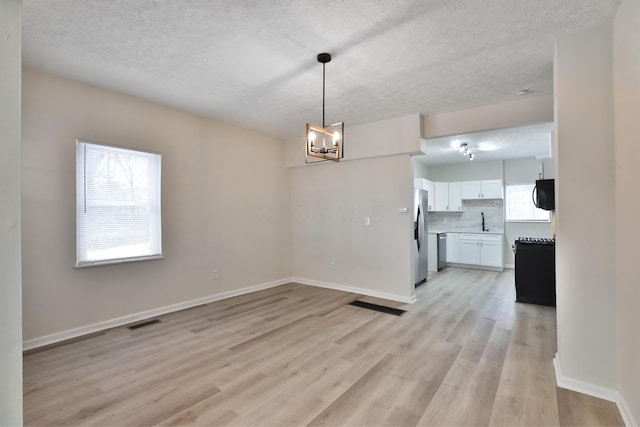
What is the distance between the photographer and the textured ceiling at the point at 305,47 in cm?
225

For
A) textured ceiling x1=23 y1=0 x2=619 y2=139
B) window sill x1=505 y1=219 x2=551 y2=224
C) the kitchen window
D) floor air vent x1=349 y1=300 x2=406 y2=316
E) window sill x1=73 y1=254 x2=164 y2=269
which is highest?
textured ceiling x1=23 y1=0 x2=619 y2=139

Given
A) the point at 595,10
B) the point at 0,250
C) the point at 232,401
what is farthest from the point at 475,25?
the point at 232,401

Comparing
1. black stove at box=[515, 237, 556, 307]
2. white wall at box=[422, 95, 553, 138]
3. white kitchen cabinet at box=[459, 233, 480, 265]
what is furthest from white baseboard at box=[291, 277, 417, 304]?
white kitchen cabinet at box=[459, 233, 480, 265]

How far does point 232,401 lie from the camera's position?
2.26 meters

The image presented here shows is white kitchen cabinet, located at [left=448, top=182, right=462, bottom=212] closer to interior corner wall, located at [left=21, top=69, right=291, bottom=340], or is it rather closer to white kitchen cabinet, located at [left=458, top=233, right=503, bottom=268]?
white kitchen cabinet, located at [left=458, top=233, right=503, bottom=268]

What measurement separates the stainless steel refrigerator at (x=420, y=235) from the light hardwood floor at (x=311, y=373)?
4.92ft

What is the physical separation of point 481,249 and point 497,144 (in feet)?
8.81

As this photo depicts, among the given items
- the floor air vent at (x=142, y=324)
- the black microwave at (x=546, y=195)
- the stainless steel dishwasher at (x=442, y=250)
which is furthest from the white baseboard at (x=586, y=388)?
the stainless steel dishwasher at (x=442, y=250)

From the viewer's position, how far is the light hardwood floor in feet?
6.95

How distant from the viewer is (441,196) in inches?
324

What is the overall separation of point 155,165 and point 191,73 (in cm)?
146

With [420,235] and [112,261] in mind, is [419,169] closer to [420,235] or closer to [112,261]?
[420,235]

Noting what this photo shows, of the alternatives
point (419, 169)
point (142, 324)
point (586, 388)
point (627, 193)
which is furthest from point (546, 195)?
point (142, 324)

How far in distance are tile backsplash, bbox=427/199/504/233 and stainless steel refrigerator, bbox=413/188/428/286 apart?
2.04m
